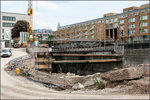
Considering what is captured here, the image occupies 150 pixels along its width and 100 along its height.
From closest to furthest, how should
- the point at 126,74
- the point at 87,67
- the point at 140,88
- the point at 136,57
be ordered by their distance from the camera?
1. the point at 140,88
2. the point at 126,74
3. the point at 136,57
4. the point at 87,67

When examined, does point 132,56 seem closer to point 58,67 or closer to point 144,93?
point 58,67

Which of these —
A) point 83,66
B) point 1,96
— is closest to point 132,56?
point 83,66

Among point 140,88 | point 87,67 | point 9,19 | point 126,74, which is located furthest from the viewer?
point 9,19

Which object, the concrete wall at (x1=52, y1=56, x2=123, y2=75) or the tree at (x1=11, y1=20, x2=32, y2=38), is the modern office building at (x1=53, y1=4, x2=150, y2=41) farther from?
the concrete wall at (x1=52, y1=56, x2=123, y2=75)

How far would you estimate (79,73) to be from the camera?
90.4ft

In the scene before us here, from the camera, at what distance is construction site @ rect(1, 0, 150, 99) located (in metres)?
10.5

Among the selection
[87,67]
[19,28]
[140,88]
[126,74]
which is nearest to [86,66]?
[87,67]

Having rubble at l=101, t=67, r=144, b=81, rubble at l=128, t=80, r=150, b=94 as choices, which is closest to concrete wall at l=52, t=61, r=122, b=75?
rubble at l=101, t=67, r=144, b=81

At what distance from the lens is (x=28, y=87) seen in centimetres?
1098

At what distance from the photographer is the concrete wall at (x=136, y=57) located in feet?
79.6

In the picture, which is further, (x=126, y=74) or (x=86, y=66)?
(x=86, y=66)

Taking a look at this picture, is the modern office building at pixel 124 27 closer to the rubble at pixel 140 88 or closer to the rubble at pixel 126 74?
the rubble at pixel 126 74

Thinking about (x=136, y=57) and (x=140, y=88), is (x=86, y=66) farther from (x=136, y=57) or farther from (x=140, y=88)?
(x=140, y=88)

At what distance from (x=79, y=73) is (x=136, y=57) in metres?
9.25
